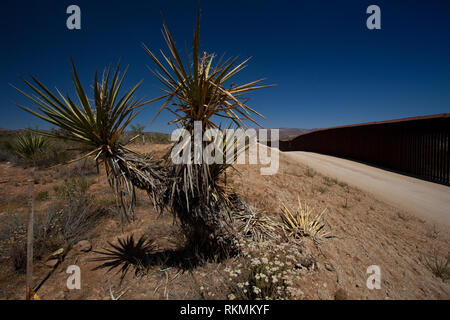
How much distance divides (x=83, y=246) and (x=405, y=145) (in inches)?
426

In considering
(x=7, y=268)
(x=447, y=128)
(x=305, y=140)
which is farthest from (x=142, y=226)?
(x=305, y=140)

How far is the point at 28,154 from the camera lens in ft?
26.1

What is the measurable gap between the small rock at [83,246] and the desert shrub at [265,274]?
2.58 meters

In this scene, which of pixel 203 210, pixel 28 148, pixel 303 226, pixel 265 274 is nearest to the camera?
pixel 265 274

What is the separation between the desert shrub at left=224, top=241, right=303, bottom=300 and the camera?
1882 mm

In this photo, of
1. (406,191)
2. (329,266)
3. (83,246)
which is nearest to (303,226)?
(329,266)

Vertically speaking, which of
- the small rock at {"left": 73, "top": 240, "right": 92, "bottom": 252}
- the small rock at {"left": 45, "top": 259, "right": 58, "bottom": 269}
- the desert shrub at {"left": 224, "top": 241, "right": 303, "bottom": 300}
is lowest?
the small rock at {"left": 45, "top": 259, "right": 58, "bottom": 269}

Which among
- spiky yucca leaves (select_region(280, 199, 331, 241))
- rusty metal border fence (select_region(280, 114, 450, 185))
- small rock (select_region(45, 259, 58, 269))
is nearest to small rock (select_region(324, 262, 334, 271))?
spiky yucca leaves (select_region(280, 199, 331, 241))

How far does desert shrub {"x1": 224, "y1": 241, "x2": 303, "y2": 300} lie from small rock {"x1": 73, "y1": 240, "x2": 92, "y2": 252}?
8.46 ft

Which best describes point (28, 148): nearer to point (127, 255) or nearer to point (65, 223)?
point (65, 223)

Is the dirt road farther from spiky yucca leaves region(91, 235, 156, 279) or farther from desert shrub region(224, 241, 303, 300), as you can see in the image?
spiky yucca leaves region(91, 235, 156, 279)

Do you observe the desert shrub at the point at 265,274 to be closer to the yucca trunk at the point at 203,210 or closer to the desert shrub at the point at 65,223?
the yucca trunk at the point at 203,210

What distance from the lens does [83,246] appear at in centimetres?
306

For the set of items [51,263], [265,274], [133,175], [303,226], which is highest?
[133,175]
